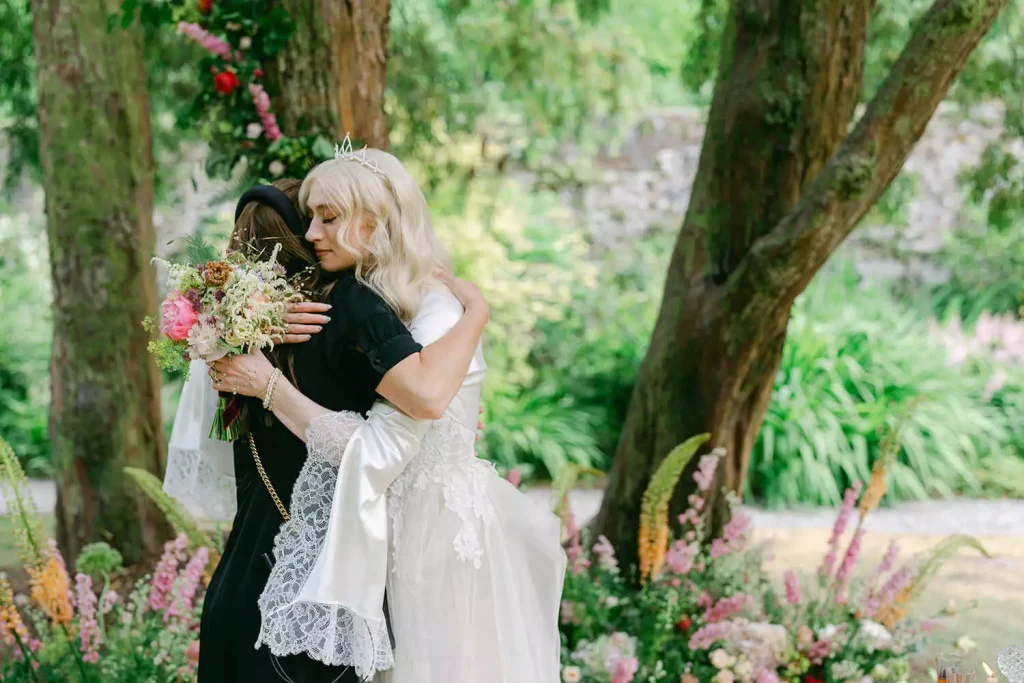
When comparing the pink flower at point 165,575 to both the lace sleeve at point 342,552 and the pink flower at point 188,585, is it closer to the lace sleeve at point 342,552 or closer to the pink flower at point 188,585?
the pink flower at point 188,585

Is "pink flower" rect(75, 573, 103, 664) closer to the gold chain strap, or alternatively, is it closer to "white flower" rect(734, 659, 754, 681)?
the gold chain strap

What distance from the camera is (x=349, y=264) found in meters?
2.44

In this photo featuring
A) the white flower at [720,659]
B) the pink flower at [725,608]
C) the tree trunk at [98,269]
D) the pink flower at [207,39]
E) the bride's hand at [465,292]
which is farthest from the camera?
the tree trunk at [98,269]

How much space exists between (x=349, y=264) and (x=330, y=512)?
590 mm

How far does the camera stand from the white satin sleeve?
9.47 ft

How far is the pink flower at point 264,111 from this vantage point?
358 cm

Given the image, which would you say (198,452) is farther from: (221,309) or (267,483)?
(221,309)

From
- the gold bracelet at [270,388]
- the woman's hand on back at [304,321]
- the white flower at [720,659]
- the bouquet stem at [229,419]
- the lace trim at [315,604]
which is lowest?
the white flower at [720,659]

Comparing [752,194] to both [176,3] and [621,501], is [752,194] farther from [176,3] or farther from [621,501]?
[176,3]

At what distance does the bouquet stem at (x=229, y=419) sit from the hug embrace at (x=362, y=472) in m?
0.02

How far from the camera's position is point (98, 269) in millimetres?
5020

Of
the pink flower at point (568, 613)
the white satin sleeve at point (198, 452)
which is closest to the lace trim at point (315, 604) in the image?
the white satin sleeve at point (198, 452)

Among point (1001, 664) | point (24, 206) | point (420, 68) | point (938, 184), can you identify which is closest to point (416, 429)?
point (1001, 664)

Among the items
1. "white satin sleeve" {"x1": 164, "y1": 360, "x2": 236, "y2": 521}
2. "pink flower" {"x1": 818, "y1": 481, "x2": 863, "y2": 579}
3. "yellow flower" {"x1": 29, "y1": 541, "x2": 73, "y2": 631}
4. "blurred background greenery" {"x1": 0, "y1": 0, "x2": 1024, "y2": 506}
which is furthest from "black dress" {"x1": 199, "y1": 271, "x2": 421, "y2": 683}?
"blurred background greenery" {"x1": 0, "y1": 0, "x2": 1024, "y2": 506}
